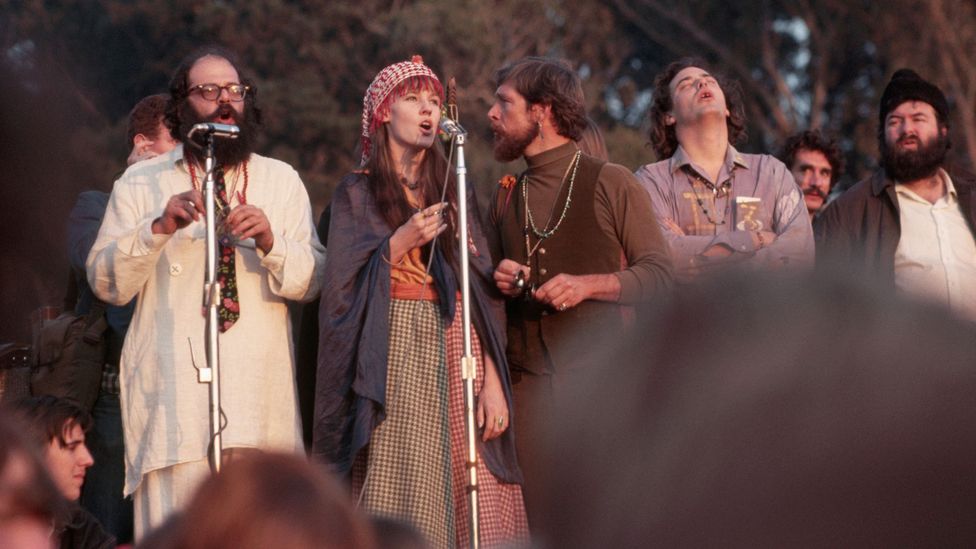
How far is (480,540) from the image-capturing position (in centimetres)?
495

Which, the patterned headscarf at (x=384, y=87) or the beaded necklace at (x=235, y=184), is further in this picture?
the patterned headscarf at (x=384, y=87)

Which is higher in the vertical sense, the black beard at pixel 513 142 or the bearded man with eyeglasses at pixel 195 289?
the black beard at pixel 513 142

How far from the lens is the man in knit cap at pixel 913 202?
6.04 meters

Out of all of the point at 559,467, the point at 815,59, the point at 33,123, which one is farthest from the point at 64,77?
the point at 559,467

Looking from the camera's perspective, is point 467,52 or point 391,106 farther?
point 467,52

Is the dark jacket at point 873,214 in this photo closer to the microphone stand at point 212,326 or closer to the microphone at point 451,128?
the microphone at point 451,128

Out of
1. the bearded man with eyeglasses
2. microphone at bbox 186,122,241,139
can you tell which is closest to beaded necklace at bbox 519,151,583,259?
the bearded man with eyeglasses

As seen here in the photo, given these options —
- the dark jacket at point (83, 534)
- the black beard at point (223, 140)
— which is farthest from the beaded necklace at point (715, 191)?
the dark jacket at point (83, 534)

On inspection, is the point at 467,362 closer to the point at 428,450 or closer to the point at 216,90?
the point at 428,450

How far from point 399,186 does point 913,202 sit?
2.48 meters

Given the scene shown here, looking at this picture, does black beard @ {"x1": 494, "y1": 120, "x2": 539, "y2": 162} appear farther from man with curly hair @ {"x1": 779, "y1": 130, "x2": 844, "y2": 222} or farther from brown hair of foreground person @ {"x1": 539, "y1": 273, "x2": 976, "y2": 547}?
brown hair of foreground person @ {"x1": 539, "y1": 273, "x2": 976, "y2": 547}

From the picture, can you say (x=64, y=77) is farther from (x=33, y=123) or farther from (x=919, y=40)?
(x=919, y=40)

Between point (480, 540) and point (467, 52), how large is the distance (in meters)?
19.7

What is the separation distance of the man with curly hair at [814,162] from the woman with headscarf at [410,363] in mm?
2784
